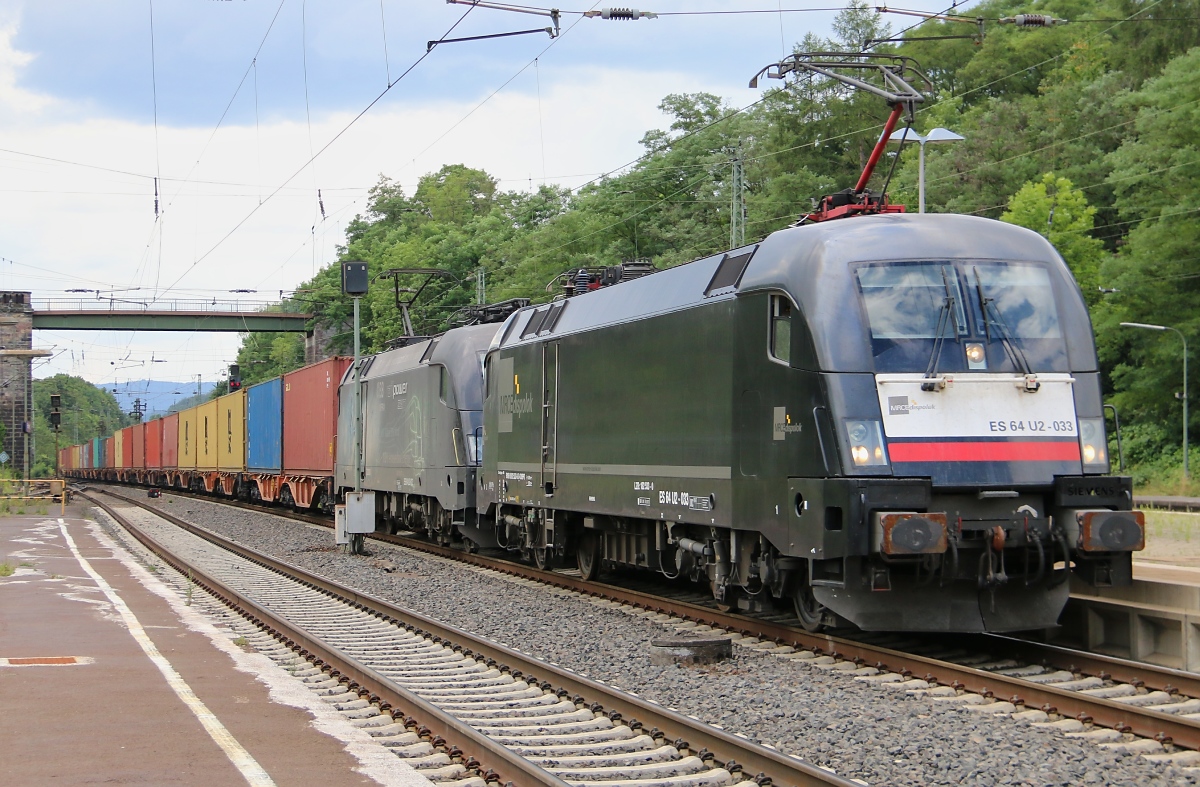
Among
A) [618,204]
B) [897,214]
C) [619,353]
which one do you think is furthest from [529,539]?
[618,204]

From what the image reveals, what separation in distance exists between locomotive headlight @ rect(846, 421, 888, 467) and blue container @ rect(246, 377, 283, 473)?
1088 inches

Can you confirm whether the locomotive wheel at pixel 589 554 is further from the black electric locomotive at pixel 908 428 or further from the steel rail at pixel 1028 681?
the black electric locomotive at pixel 908 428

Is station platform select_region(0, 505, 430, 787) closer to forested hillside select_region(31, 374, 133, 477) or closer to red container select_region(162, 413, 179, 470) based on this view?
red container select_region(162, 413, 179, 470)

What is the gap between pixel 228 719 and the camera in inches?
314

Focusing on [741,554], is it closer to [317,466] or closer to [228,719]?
[228,719]

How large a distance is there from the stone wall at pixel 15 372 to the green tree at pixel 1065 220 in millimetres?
60500

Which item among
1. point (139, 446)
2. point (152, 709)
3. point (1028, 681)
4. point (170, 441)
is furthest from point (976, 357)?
point (139, 446)

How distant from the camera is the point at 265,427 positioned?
122 ft

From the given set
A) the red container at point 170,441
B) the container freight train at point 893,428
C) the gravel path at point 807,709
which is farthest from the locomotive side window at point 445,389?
the red container at point 170,441

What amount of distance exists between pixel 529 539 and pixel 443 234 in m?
59.6

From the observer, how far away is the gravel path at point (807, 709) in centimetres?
677

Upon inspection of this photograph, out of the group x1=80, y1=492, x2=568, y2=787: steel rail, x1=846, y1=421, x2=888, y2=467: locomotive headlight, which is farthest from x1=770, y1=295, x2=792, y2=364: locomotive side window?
x1=80, y1=492, x2=568, y2=787: steel rail

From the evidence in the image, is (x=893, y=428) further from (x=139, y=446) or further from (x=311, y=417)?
(x=139, y=446)

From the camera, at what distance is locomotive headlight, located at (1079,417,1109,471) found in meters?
9.93
